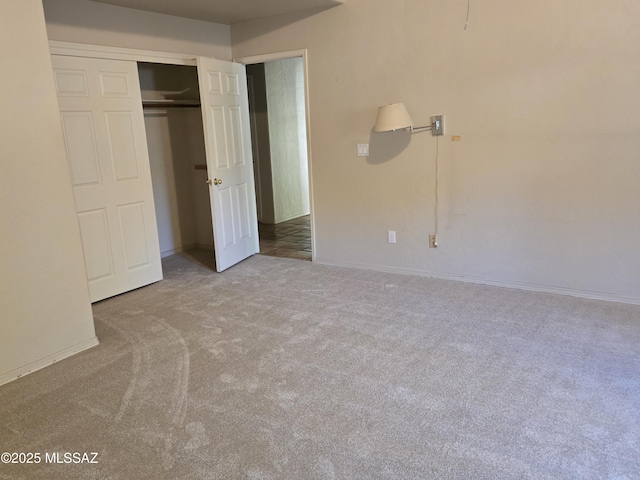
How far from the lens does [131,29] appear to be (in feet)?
13.2

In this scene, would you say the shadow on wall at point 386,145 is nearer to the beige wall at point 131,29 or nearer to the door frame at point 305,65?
the door frame at point 305,65

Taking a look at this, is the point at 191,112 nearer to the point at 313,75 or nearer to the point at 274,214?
the point at 313,75

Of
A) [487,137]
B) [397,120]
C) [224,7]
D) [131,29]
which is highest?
[224,7]

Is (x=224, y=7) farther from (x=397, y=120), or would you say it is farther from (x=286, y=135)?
(x=286, y=135)

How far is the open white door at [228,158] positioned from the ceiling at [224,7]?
438 mm

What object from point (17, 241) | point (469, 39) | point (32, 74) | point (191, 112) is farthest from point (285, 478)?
point (191, 112)

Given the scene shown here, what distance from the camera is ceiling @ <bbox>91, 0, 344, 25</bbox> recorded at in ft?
12.7

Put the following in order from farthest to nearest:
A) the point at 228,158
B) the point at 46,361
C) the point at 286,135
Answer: the point at 286,135 < the point at 228,158 < the point at 46,361

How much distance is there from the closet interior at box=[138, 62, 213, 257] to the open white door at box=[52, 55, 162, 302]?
36.6 inches

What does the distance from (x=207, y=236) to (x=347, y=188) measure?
80.0 inches

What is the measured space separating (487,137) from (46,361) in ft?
11.8

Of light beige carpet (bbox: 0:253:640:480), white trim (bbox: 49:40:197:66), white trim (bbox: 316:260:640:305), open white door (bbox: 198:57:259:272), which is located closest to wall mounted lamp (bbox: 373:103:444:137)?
white trim (bbox: 316:260:640:305)

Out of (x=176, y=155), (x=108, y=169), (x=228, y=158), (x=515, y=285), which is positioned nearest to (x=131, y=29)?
(x=108, y=169)

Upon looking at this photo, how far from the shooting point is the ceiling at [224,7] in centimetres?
389
